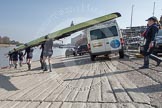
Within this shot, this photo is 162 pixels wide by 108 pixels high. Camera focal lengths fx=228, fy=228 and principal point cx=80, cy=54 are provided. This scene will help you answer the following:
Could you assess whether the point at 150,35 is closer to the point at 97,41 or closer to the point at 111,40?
the point at 111,40

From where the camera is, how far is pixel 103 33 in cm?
1541

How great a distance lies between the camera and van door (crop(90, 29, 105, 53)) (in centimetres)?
1540

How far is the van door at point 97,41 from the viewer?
15.4 metres

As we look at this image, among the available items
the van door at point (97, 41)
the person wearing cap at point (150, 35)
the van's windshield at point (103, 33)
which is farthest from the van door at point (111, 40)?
the person wearing cap at point (150, 35)

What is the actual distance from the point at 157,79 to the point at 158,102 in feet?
7.77

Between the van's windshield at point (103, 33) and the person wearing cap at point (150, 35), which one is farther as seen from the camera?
the van's windshield at point (103, 33)

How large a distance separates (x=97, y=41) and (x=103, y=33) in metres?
0.67

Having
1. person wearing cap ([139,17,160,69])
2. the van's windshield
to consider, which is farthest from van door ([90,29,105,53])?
person wearing cap ([139,17,160,69])

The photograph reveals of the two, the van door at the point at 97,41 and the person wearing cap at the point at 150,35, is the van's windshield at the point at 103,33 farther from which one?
the person wearing cap at the point at 150,35

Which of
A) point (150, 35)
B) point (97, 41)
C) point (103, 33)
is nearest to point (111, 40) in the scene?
point (103, 33)

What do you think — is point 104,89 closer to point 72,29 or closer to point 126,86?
point 126,86

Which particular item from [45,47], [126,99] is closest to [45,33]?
[45,47]

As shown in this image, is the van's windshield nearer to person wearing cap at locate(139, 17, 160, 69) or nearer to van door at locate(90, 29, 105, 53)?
van door at locate(90, 29, 105, 53)

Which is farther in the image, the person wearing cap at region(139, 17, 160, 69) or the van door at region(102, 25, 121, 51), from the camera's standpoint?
the van door at region(102, 25, 121, 51)
